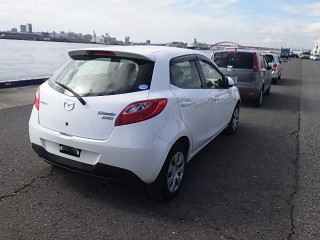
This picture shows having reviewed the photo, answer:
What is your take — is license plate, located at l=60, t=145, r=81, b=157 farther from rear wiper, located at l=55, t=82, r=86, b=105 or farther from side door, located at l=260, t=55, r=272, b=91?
side door, located at l=260, t=55, r=272, b=91

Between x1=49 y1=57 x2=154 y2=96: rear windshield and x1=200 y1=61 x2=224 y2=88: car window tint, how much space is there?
4.69ft

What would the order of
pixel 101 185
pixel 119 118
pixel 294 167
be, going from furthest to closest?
pixel 294 167 < pixel 101 185 < pixel 119 118

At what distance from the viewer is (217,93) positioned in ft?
15.9

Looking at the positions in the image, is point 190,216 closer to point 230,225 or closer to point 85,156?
point 230,225

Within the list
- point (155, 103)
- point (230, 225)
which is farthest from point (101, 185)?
point (230, 225)

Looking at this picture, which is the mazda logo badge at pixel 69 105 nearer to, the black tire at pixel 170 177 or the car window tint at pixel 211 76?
the black tire at pixel 170 177

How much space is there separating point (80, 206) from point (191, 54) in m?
2.44

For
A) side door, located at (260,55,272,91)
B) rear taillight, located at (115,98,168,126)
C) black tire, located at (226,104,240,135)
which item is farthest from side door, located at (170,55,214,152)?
side door, located at (260,55,272,91)

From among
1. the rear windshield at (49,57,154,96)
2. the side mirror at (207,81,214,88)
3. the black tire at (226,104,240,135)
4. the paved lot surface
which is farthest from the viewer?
the black tire at (226,104,240,135)

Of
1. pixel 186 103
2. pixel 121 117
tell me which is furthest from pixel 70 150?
pixel 186 103

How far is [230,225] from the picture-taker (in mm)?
3178

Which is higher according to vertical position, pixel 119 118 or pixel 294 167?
pixel 119 118

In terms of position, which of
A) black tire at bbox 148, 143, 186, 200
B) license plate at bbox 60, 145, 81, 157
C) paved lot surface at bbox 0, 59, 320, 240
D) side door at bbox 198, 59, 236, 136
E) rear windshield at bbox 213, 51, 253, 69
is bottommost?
paved lot surface at bbox 0, 59, 320, 240

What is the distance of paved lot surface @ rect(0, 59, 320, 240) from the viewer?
9.97 feet
